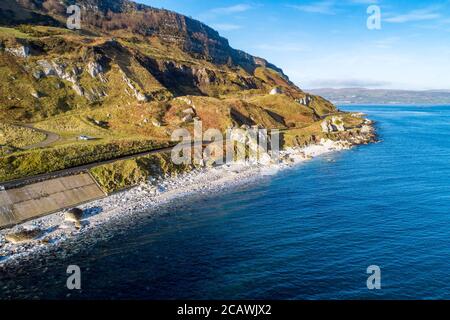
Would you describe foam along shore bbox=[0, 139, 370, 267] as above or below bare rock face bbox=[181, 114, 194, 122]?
below

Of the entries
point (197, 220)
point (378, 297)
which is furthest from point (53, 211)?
point (378, 297)

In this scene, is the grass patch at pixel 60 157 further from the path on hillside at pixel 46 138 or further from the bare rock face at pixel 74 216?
the bare rock face at pixel 74 216

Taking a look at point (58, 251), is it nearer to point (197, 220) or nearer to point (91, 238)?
point (91, 238)

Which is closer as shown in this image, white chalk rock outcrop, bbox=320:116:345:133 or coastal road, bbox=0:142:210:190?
coastal road, bbox=0:142:210:190

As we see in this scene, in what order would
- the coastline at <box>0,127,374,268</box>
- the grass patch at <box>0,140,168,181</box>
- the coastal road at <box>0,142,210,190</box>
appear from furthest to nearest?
the grass patch at <box>0,140,168,181</box>, the coastal road at <box>0,142,210,190</box>, the coastline at <box>0,127,374,268</box>

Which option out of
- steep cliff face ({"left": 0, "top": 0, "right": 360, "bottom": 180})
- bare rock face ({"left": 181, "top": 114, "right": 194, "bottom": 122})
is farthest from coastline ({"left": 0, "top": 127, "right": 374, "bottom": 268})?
bare rock face ({"left": 181, "top": 114, "right": 194, "bottom": 122})

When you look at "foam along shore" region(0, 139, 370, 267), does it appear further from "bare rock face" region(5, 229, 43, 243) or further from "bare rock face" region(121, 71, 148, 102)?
"bare rock face" region(121, 71, 148, 102)

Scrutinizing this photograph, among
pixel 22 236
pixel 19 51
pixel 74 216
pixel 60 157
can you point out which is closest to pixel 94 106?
pixel 19 51
